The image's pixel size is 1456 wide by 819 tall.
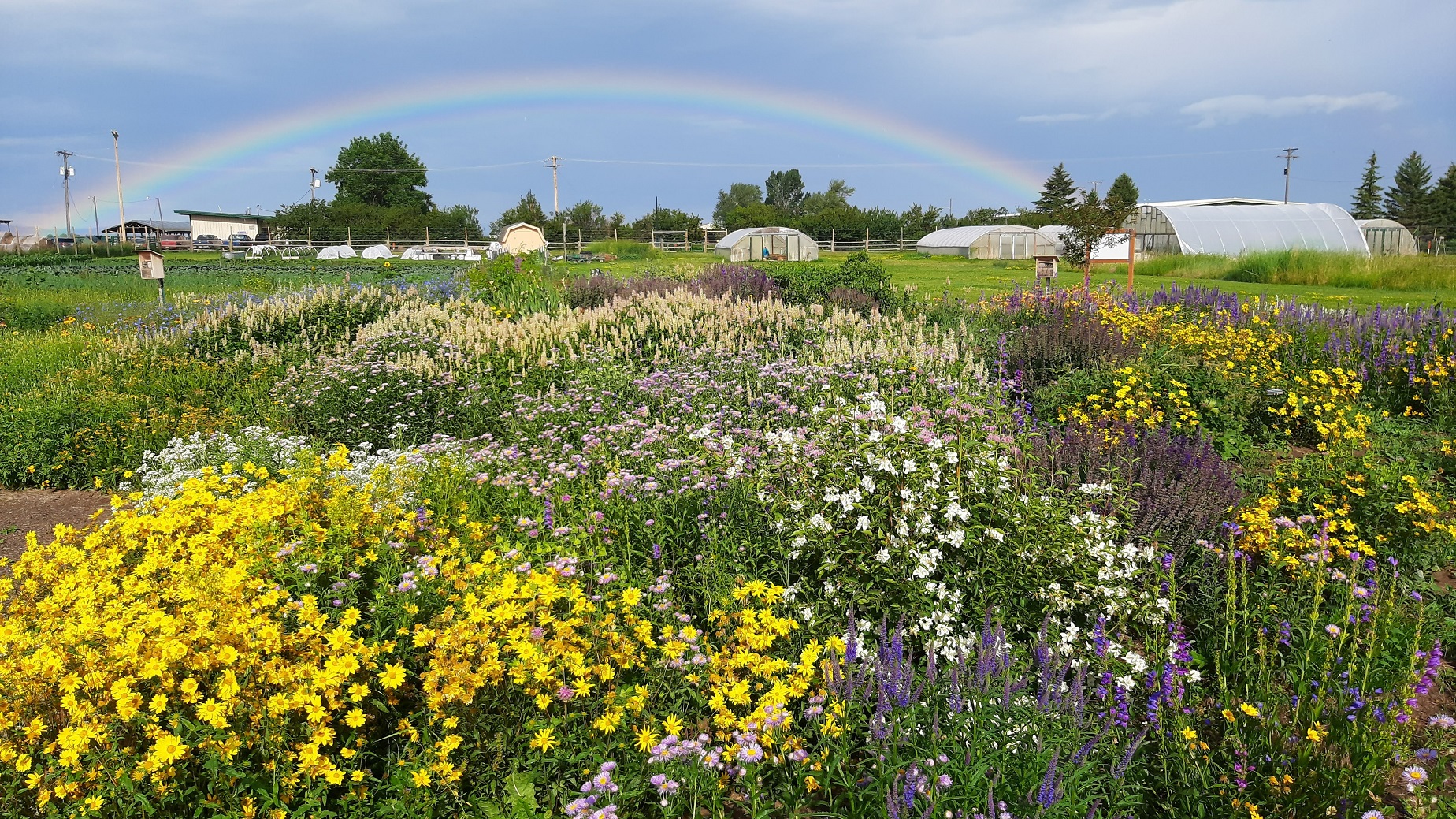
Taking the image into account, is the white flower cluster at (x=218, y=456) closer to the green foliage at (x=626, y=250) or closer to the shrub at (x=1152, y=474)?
the shrub at (x=1152, y=474)

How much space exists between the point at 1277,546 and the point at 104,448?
854 cm

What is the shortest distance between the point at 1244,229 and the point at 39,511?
132 ft

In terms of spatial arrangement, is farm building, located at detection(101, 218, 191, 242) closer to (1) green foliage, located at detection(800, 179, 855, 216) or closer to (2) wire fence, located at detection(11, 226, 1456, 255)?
(2) wire fence, located at detection(11, 226, 1456, 255)

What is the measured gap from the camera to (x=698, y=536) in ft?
13.9

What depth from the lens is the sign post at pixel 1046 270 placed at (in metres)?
11.8

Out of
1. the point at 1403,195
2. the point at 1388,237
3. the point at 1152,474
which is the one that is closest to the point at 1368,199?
the point at 1403,195

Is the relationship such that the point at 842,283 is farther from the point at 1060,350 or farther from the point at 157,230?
the point at 157,230

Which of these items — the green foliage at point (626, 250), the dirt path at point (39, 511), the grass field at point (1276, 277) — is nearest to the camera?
the dirt path at point (39, 511)

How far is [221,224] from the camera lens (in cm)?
9644

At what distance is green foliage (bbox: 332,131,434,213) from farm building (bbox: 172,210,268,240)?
11.6m

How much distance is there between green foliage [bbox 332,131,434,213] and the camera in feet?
287

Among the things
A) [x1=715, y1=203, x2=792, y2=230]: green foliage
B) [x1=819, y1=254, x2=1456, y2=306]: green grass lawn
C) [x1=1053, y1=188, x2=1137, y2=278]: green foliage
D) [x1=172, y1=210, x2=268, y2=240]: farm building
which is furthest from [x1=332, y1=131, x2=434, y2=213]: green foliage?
[x1=1053, y1=188, x2=1137, y2=278]: green foliage

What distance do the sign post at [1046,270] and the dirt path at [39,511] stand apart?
1074cm

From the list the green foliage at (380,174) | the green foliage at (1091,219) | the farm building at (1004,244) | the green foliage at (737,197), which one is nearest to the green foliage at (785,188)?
the green foliage at (737,197)
